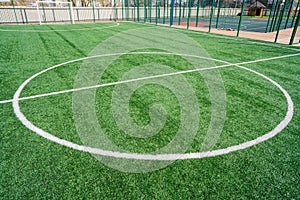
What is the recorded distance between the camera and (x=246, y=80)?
5.03m

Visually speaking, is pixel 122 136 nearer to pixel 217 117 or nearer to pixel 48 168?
pixel 48 168

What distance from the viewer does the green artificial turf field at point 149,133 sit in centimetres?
206

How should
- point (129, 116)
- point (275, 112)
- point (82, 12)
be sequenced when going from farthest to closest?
point (82, 12) < point (275, 112) < point (129, 116)

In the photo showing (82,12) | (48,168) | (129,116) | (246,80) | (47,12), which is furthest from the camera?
(82,12)

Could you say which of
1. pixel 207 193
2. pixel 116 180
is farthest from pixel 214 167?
pixel 116 180

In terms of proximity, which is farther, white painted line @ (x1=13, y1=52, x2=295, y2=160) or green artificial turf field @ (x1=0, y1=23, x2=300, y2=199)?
white painted line @ (x1=13, y1=52, x2=295, y2=160)

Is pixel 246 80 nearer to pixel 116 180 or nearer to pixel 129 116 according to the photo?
pixel 129 116

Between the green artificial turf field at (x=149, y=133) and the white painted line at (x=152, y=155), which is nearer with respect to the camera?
the green artificial turf field at (x=149, y=133)

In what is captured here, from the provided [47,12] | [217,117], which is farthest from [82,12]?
[217,117]

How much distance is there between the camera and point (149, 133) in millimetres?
2912

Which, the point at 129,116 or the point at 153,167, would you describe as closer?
the point at 153,167

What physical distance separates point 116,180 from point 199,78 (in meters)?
3.60

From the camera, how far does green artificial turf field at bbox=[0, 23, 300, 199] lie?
2061 mm

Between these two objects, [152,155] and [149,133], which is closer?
[152,155]
